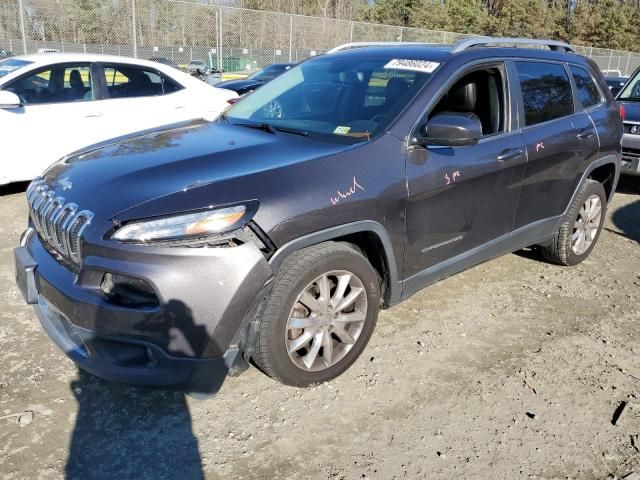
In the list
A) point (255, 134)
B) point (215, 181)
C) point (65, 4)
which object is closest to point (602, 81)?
point (255, 134)

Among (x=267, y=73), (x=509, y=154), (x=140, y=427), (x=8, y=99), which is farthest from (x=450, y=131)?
(x=267, y=73)

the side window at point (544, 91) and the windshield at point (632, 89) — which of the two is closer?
the side window at point (544, 91)

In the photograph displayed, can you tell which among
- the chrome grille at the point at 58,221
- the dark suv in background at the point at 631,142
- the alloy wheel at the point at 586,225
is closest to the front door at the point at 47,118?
the chrome grille at the point at 58,221

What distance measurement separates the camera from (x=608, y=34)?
49.5 metres

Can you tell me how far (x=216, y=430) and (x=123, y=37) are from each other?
16400 millimetres

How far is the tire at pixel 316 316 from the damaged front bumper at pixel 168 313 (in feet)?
0.61

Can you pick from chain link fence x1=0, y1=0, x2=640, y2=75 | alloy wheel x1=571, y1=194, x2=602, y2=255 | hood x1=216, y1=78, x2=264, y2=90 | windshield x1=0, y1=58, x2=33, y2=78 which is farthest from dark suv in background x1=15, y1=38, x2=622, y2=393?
chain link fence x1=0, y1=0, x2=640, y2=75

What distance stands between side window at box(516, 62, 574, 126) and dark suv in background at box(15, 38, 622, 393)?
0.02m

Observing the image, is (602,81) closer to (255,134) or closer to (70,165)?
(255,134)

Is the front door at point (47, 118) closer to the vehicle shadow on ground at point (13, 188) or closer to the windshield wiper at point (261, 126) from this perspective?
the vehicle shadow on ground at point (13, 188)

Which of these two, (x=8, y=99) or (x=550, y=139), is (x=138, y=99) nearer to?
(x=8, y=99)

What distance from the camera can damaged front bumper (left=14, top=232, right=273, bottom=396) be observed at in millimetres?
2295

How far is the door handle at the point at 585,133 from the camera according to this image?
4.34m

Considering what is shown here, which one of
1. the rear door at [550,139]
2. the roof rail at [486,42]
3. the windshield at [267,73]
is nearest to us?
the roof rail at [486,42]
